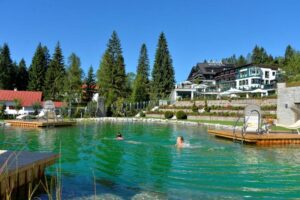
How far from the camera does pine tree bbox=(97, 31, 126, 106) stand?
6219cm

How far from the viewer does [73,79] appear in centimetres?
6316

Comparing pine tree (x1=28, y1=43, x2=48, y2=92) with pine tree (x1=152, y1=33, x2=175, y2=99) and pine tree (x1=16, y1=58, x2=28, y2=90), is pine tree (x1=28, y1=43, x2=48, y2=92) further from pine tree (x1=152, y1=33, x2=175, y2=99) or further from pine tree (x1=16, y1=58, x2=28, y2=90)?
pine tree (x1=152, y1=33, x2=175, y2=99)

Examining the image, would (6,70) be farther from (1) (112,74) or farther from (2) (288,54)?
(2) (288,54)

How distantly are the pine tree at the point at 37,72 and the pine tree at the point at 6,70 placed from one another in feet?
10.4

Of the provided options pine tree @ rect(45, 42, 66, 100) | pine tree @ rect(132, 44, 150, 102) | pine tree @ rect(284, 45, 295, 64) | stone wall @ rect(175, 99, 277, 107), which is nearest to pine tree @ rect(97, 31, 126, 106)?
pine tree @ rect(132, 44, 150, 102)

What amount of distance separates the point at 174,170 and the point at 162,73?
5655cm

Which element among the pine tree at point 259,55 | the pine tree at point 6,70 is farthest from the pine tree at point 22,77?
the pine tree at point 259,55

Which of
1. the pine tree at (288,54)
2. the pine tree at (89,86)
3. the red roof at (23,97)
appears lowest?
the red roof at (23,97)

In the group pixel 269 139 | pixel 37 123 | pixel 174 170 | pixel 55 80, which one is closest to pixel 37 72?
pixel 55 80

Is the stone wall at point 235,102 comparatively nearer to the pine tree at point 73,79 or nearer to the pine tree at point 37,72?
the pine tree at point 73,79

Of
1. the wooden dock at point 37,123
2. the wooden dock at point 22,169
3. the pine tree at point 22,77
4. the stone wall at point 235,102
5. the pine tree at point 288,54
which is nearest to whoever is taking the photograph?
the wooden dock at point 22,169

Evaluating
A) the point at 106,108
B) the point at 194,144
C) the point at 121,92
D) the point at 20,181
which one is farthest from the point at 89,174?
the point at 121,92

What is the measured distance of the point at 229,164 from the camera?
14.3 meters

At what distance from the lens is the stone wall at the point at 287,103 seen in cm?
2789
